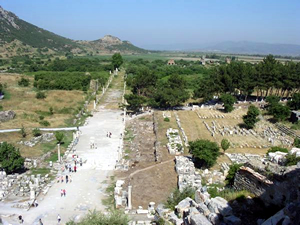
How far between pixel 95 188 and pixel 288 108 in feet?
89.8

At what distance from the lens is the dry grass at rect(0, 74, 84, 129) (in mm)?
36494

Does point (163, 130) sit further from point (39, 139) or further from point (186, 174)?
point (39, 139)

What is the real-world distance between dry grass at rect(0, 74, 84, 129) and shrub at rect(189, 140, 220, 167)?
1977 cm

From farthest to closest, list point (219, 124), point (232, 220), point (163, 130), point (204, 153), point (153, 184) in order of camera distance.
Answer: point (219, 124)
point (163, 130)
point (204, 153)
point (153, 184)
point (232, 220)

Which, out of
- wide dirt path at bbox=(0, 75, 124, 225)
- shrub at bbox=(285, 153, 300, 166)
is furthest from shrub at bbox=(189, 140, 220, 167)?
shrub at bbox=(285, 153, 300, 166)

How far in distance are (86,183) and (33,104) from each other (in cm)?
2828

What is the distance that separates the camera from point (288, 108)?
37031mm

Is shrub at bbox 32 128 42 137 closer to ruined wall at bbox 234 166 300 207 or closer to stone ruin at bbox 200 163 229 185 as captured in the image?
stone ruin at bbox 200 163 229 185

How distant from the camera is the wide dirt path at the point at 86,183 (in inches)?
678

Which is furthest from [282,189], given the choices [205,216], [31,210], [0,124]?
[0,124]

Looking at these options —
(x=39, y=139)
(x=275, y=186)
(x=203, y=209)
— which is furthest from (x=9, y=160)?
(x=275, y=186)

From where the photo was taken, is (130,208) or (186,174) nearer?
(130,208)

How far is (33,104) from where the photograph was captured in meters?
45.5

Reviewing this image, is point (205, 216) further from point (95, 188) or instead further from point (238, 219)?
point (95, 188)
